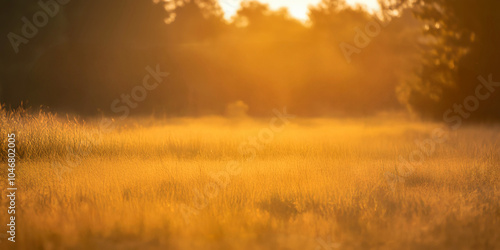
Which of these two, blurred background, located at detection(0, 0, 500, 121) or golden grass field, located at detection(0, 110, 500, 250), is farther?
blurred background, located at detection(0, 0, 500, 121)

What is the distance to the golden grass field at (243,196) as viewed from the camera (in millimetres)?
5117

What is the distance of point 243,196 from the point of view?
6.76m

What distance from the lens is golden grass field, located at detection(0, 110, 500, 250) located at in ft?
16.8

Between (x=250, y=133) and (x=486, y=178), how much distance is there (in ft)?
24.5

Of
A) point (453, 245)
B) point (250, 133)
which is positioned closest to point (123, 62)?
point (250, 133)

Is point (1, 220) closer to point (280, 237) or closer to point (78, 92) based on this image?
point (280, 237)

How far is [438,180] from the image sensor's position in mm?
7867

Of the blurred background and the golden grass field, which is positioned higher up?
the blurred background

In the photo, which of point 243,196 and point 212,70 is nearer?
point 243,196

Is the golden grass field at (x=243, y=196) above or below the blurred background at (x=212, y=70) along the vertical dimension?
below

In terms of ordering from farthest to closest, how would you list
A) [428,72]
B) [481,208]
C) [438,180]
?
[428,72] → [438,180] → [481,208]

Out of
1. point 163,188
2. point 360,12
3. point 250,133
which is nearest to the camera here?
point 163,188

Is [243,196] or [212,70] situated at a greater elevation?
[212,70]

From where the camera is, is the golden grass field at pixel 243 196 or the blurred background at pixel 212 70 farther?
the blurred background at pixel 212 70
